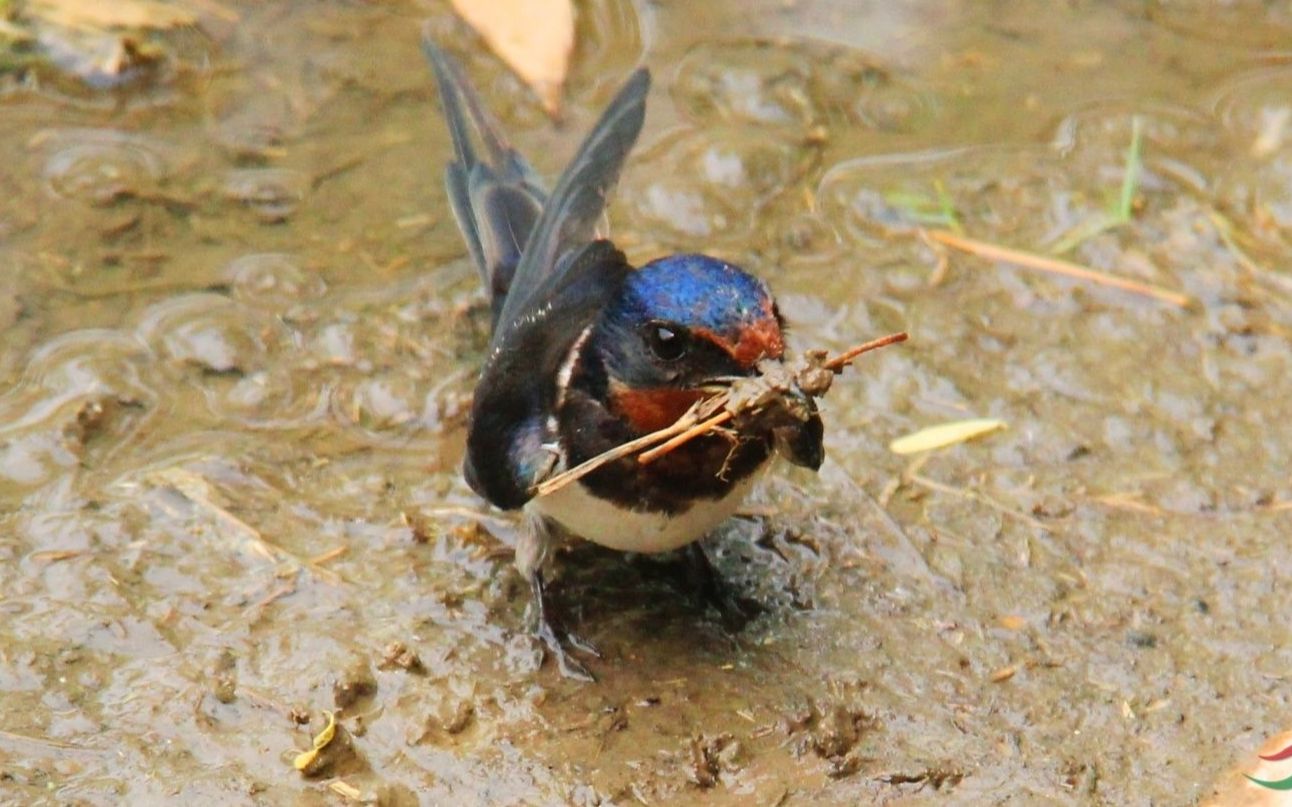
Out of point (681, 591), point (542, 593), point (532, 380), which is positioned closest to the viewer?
point (532, 380)

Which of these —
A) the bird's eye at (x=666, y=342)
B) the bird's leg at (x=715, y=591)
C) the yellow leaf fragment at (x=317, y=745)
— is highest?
the bird's eye at (x=666, y=342)

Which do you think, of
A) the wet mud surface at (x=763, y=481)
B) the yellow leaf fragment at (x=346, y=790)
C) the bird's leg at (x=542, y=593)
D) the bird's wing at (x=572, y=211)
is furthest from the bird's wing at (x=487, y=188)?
the yellow leaf fragment at (x=346, y=790)

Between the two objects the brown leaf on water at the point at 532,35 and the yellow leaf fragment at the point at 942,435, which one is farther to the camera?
the brown leaf on water at the point at 532,35

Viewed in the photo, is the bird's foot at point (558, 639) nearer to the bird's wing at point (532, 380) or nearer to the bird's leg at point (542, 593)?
the bird's leg at point (542, 593)

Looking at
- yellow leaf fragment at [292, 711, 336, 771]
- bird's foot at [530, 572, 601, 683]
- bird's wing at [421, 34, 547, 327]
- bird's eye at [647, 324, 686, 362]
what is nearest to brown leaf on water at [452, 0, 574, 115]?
bird's wing at [421, 34, 547, 327]

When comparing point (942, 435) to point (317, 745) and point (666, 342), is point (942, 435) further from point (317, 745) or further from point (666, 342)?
point (317, 745)

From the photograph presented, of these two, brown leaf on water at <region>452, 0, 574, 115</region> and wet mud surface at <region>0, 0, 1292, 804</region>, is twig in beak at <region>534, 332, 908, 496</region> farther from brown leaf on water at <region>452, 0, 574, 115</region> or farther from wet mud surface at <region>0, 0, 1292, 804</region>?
brown leaf on water at <region>452, 0, 574, 115</region>

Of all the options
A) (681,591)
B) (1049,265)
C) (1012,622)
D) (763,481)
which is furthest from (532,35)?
(1012,622)
